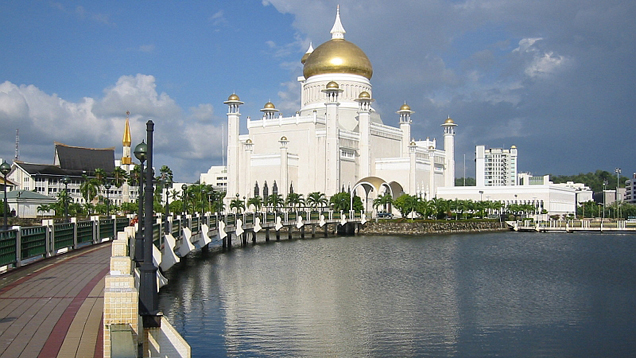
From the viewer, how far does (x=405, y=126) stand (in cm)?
7888

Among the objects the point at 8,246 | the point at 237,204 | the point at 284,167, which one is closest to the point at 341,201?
the point at 284,167

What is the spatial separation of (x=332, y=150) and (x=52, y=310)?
183 feet

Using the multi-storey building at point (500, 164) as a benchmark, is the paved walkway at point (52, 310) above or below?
below

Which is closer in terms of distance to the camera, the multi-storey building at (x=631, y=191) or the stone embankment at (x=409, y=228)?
the stone embankment at (x=409, y=228)

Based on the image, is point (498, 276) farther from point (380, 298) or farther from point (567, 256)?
point (567, 256)

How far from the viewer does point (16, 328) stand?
378 inches

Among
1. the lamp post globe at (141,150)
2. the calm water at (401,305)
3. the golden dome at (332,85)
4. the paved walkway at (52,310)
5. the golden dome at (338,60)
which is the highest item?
the golden dome at (338,60)

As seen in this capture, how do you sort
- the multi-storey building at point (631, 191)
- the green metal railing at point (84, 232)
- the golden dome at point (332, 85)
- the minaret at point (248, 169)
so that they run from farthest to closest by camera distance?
the multi-storey building at point (631, 191) < the minaret at point (248, 169) < the golden dome at point (332, 85) < the green metal railing at point (84, 232)

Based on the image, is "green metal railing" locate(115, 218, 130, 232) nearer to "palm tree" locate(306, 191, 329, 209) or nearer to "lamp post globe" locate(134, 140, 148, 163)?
"lamp post globe" locate(134, 140, 148, 163)

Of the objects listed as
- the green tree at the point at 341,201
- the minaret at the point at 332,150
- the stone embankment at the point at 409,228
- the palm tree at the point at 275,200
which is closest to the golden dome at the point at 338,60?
the minaret at the point at 332,150

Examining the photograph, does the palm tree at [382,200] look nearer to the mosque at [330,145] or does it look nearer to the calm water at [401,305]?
the mosque at [330,145]

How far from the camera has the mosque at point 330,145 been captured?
67.6m

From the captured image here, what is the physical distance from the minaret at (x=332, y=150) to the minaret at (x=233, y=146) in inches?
409

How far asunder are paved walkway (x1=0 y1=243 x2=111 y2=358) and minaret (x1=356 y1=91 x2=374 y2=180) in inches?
2140
